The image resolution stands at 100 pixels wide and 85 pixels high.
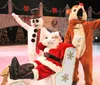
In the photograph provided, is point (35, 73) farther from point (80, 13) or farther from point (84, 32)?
point (80, 13)

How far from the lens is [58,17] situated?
9086mm

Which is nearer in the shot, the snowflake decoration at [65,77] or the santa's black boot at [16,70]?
the santa's black boot at [16,70]

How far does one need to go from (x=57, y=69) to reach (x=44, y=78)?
0.15 metres

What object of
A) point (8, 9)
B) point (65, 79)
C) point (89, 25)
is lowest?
point (65, 79)

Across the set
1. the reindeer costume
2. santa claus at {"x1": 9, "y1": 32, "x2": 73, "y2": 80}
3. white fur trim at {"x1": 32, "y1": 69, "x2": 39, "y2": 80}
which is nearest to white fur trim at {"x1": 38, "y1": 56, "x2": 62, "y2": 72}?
santa claus at {"x1": 9, "y1": 32, "x2": 73, "y2": 80}

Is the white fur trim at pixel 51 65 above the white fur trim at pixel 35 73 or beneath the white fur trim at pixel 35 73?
above

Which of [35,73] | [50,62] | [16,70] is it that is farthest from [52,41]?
[16,70]

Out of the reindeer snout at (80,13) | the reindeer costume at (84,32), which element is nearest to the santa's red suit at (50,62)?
the reindeer costume at (84,32)

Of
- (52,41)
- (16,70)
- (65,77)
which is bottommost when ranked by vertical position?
(65,77)

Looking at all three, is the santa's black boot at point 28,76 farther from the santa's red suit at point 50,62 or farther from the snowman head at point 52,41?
the snowman head at point 52,41

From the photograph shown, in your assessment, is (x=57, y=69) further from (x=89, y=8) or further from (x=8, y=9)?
(x=89, y=8)

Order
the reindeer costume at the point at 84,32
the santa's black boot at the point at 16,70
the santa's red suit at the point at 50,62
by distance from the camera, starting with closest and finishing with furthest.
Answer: the santa's black boot at the point at 16,70, the santa's red suit at the point at 50,62, the reindeer costume at the point at 84,32

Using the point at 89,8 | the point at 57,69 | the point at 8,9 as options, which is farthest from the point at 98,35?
Result: the point at 57,69

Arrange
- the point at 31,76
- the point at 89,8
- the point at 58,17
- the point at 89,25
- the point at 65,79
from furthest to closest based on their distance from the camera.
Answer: the point at 89,8 < the point at 58,17 < the point at 89,25 < the point at 65,79 < the point at 31,76
